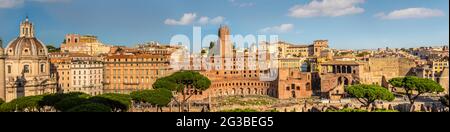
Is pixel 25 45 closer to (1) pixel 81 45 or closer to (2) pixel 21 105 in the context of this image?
(2) pixel 21 105

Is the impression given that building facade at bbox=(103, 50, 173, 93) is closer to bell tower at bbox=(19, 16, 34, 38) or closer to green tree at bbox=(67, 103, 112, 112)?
bell tower at bbox=(19, 16, 34, 38)

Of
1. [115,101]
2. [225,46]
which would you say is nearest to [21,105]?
[115,101]

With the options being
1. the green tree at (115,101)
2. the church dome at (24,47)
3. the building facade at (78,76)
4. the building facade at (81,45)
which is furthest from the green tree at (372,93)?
the building facade at (81,45)

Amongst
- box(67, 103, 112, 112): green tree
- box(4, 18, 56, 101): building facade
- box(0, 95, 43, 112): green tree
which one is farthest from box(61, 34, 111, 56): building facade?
box(67, 103, 112, 112): green tree

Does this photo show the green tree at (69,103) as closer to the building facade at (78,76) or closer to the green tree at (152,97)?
the green tree at (152,97)

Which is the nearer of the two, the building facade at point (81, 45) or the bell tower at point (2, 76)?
the bell tower at point (2, 76)

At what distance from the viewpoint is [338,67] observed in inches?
1511

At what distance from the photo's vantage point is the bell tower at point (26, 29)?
30406 millimetres

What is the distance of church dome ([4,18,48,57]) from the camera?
3006 cm
